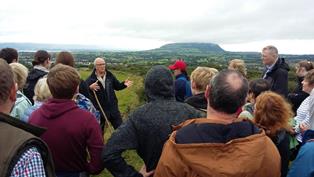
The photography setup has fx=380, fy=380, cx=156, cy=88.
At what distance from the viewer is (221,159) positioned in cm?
258

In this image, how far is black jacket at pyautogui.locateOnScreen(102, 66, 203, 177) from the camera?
358 centimetres

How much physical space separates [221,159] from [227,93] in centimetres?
52

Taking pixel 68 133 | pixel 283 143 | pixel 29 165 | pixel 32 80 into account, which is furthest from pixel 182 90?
pixel 29 165

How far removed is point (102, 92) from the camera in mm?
8148


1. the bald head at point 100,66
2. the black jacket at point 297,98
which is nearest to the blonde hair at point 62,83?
the bald head at point 100,66

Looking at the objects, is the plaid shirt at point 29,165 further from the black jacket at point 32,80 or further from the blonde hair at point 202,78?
the black jacket at point 32,80

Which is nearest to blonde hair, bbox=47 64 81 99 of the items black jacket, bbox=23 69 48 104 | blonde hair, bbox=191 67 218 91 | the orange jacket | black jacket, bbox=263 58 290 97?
the orange jacket

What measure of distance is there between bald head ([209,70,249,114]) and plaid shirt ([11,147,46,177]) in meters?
1.34

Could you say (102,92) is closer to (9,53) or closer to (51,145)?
(9,53)

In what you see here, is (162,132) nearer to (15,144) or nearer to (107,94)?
(15,144)

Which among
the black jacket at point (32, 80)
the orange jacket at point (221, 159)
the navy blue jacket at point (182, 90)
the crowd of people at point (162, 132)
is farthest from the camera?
the navy blue jacket at point (182, 90)

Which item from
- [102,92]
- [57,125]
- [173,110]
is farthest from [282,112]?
[102,92]

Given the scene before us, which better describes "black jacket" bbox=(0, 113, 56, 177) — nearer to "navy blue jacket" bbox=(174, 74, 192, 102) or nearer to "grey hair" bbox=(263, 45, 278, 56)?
"navy blue jacket" bbox=(174, 74, 192, 102)

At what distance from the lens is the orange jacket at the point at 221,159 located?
255 centimetres
